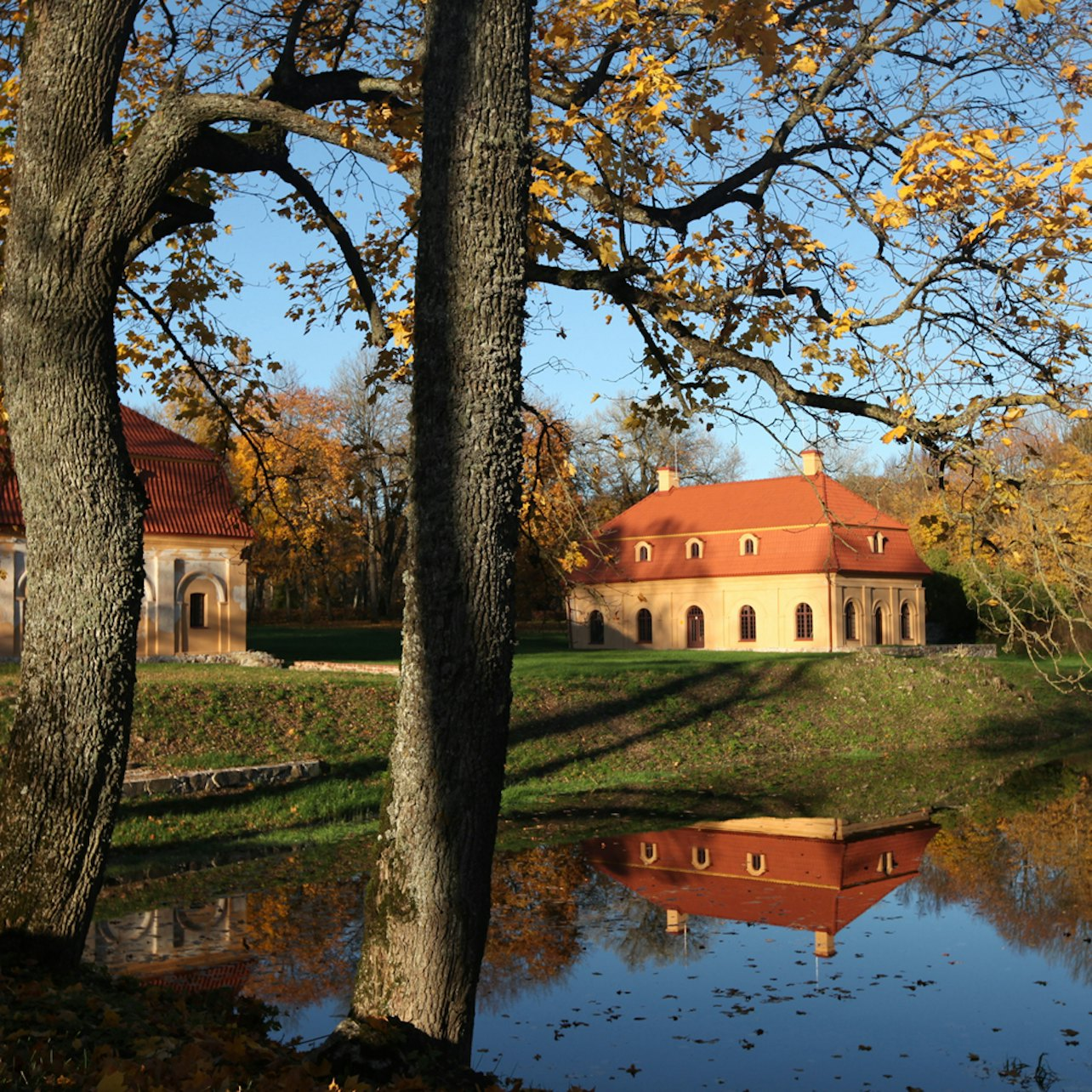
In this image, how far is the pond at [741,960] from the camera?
A: 24.0 feet

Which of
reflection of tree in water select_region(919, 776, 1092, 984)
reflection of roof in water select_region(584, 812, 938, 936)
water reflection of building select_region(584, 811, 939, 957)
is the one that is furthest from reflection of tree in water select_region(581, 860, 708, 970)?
reflection of tree in water select_region(919, 776, 1092, 984)

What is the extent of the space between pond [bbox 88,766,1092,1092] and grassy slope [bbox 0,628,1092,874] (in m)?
2.59

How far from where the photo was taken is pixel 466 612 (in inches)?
223

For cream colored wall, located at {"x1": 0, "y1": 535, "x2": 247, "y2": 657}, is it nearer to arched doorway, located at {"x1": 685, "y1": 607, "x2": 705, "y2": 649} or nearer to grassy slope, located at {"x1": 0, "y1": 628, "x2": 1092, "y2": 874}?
grassy slope, located at {"x1": 0, "y1": 628, "x2": 1092, "y2": 874}

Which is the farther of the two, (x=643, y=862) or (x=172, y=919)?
(x=643, y=862)

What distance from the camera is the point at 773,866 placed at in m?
12.9

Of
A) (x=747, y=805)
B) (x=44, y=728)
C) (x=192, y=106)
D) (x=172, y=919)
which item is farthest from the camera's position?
(x=747, y=805)

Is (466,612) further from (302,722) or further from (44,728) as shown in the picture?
(302,722)

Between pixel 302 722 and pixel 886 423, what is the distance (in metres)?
14.7

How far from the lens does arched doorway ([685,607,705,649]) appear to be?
5222 cm

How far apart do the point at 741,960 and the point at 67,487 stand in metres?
6.13

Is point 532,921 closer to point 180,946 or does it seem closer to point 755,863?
point 180,946

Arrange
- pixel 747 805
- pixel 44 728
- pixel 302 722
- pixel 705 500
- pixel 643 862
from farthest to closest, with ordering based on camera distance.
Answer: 1. pixel 705 500
2. pixel 302 722
3. pixel 747 805
4. pixel 643 862
5. pixel 44 728

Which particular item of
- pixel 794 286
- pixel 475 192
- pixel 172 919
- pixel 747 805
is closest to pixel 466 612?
pixel 475 192
